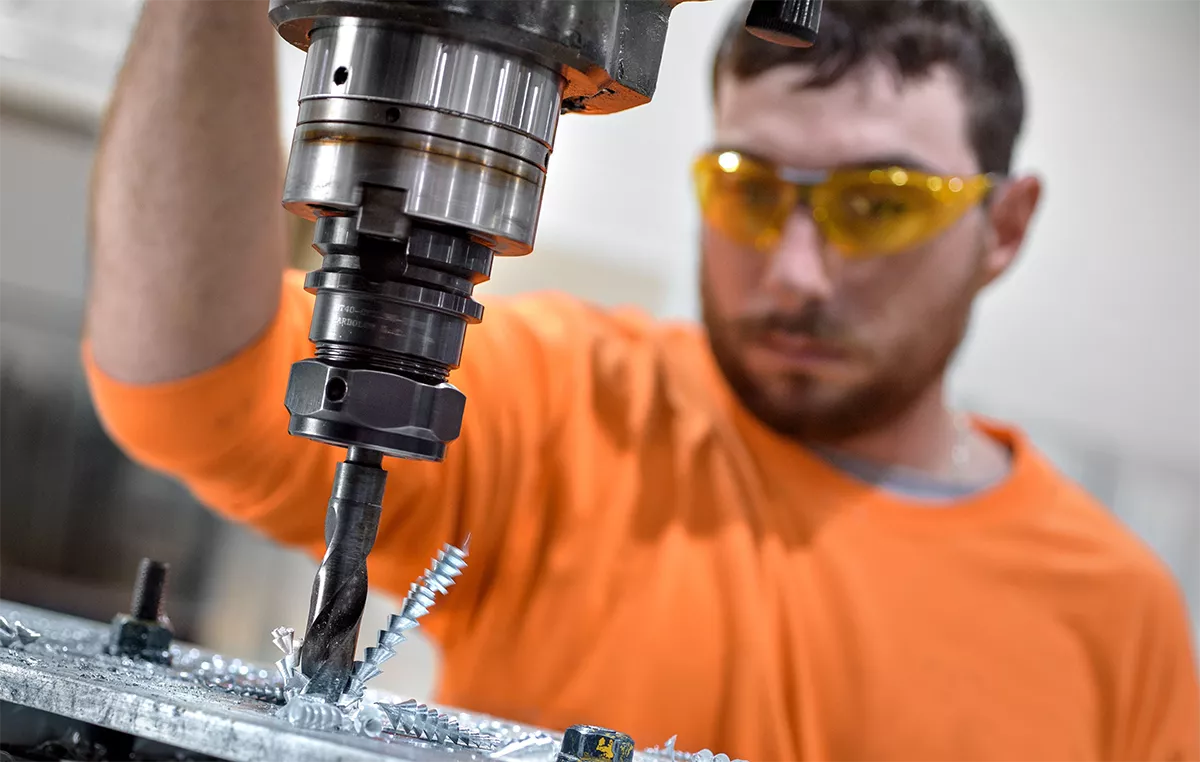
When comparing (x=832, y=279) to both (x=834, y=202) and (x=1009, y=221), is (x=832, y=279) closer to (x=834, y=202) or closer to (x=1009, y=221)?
(x=834, y=202)

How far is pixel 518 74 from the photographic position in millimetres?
533

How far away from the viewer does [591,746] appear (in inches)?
20.0

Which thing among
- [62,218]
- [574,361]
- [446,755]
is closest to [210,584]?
[62,218]

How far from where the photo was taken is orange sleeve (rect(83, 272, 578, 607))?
0.99 meters

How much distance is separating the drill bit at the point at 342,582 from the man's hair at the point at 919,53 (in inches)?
40.5

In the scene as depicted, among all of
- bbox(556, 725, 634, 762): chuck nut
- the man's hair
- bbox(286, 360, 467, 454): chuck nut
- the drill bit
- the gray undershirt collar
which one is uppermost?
the man's hair

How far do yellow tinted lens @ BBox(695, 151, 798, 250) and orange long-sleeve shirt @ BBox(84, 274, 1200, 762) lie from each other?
233 mm

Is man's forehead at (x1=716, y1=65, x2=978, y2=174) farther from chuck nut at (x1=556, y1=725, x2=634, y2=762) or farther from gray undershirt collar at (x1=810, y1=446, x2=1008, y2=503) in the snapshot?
chuck nut at (x1=556, y1=725, x2=634, y2=762)

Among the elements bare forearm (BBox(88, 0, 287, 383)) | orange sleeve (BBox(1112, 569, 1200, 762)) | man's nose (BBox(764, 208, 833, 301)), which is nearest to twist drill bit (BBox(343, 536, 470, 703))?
bare forearm (BBox(88, 0, 287, 383))

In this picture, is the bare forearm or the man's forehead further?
the man's forehead

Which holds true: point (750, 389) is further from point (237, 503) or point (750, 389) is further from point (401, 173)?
point (401, 173)

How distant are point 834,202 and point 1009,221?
16.1 inches

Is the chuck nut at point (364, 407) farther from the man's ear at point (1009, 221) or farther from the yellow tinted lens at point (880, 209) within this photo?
the man's ear at point (1009, 221)

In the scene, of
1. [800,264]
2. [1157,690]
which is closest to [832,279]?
[800,264]
